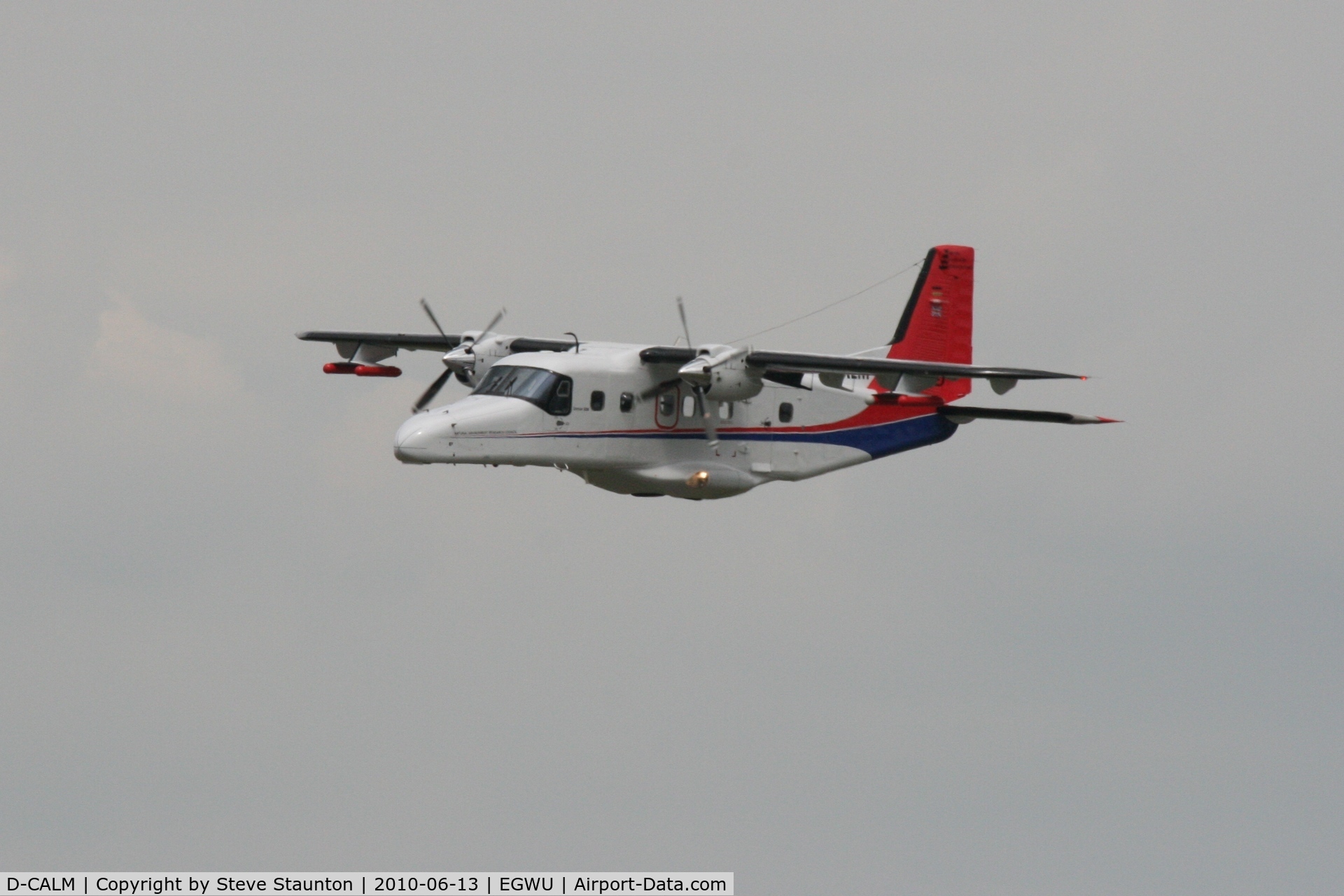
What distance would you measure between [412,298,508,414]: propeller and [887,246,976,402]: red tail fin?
22.9 feet

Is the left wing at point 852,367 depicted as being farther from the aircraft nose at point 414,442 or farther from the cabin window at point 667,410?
the aircraft nose at point 414,442

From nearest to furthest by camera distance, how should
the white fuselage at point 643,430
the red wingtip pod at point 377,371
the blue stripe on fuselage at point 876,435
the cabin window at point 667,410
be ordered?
the white fuselage at point 643,430
the cabin window at point 667,410
the blue stripe on fuselage at point 876,435
the red wingtip pod at point 377,371

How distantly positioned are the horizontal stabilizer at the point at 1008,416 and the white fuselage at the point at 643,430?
1.27m

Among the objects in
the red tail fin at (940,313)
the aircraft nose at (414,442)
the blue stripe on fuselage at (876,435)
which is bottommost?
the aircraft nose at (414,442)

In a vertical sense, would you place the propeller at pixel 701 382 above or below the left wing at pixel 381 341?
below

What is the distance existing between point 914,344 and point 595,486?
267 inches

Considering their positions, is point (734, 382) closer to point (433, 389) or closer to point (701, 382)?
point (701, 382)

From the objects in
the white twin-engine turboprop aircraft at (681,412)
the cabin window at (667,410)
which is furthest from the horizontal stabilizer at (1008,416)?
the cabin window at (667,410)

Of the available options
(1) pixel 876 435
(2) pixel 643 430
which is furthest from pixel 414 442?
(1) pixel 876 435

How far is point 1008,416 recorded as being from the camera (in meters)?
33.9

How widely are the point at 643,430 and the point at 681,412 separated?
0.71 metres

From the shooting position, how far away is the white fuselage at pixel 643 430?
2998 centimetres

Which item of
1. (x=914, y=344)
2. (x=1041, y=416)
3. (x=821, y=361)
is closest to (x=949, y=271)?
(x=914, y=344)

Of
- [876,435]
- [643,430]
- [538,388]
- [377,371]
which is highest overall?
[377,371]
